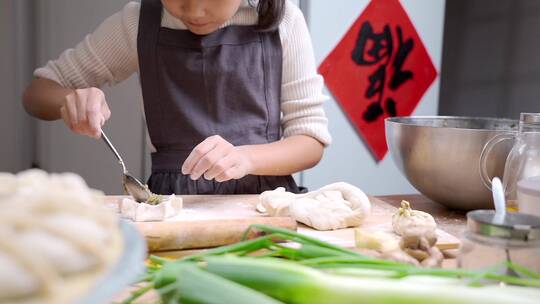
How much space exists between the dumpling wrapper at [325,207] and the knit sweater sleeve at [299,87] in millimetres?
441

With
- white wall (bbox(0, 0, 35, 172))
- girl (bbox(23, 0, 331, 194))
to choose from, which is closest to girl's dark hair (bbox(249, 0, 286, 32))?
girl (bbox(23, 0, 331, 194))

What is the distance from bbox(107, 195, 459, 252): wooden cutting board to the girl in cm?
26

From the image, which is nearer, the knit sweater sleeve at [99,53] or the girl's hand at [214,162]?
the girl's hand at [214,162]

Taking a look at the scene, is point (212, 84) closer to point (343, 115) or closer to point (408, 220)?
point (408, 220)

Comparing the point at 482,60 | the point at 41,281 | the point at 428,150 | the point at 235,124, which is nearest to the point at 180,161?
the point at 235,124

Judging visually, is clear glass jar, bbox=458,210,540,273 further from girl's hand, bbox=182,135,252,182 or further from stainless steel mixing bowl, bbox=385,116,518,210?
girl's hand, bbox=182,135,252,182

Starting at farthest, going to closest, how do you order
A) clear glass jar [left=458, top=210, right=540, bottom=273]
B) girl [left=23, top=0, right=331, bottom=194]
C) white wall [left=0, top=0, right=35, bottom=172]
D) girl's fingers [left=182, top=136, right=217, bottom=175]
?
white wall [left=0, top=0, right=35, bottom=172] < girl [left=23, top=0, right=331, bottom=194] < girl's fingers [left=182, top=136, right=217, bottom=175] < clear glass jar [left=458, top=210, right=540, bottom=273]

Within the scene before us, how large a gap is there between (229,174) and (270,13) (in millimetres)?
520

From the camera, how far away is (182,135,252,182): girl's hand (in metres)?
1.07

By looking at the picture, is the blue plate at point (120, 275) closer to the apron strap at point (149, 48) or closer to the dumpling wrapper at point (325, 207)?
the dumpling wrapper at point (325, 207)

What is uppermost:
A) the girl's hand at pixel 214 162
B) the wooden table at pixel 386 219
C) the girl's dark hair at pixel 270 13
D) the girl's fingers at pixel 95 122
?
the girl's dark hair at pixel 270 13

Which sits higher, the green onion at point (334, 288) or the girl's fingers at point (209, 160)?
the girl's fingers at point (209, 160)

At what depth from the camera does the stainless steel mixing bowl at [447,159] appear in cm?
101

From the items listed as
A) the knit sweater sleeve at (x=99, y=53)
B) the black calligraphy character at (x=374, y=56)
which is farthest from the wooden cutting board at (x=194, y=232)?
the black calligraphy character at (x=374, y=56)
